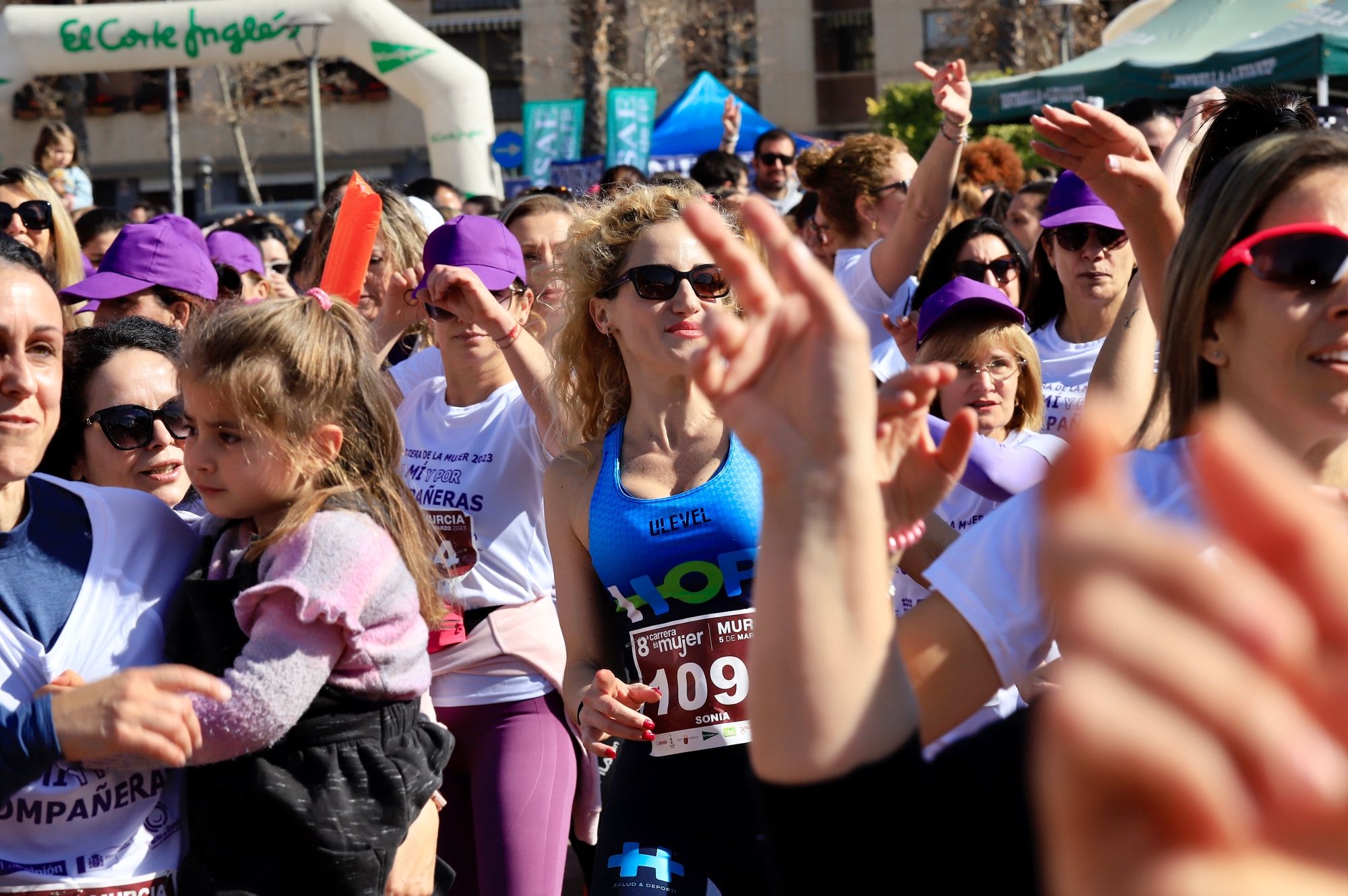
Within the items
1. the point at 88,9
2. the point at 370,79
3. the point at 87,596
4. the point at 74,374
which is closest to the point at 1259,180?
the point at 87,596

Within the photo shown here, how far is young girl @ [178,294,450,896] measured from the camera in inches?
88.5

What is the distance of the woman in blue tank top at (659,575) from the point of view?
9.34ft

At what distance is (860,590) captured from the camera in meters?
1.31

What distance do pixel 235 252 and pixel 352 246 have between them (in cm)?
319

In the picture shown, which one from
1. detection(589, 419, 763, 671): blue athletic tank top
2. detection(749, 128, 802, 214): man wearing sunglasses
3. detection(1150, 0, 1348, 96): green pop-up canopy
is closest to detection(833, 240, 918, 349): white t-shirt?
detection(589, 419, 763, 671): blue athletic tank top

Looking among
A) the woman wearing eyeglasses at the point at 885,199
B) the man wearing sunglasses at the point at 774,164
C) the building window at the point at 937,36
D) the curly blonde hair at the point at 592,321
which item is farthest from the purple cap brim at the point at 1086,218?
the building window at the point at 937,36

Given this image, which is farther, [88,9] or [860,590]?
[88,9]

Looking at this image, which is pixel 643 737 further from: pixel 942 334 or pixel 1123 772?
pixel 1123 772

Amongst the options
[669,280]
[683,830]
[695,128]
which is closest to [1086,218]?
[669,280]

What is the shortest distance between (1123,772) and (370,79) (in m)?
44.6

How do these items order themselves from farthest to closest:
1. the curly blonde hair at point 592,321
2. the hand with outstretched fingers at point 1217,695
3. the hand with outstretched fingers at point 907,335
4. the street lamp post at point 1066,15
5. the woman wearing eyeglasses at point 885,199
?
1. the street lamp post at point 1066,15
2. the woman wearing eyeglasses at point 885,199
3. the hand with outstretched fingers at point 907,335
4. the curly blonde hair at point 592,321
5. the hand with outstretched fingers at point 1217,695

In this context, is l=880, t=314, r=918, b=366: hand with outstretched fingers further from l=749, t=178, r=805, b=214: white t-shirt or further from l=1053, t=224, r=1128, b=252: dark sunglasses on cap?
l=749, t=178, r=805, b=214: white t-shirt

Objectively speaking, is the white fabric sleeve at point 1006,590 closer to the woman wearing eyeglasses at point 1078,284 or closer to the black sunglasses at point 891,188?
the woman wearing eyeglasses at point 1078,284

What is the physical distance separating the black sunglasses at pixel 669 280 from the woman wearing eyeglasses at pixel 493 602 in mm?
643
